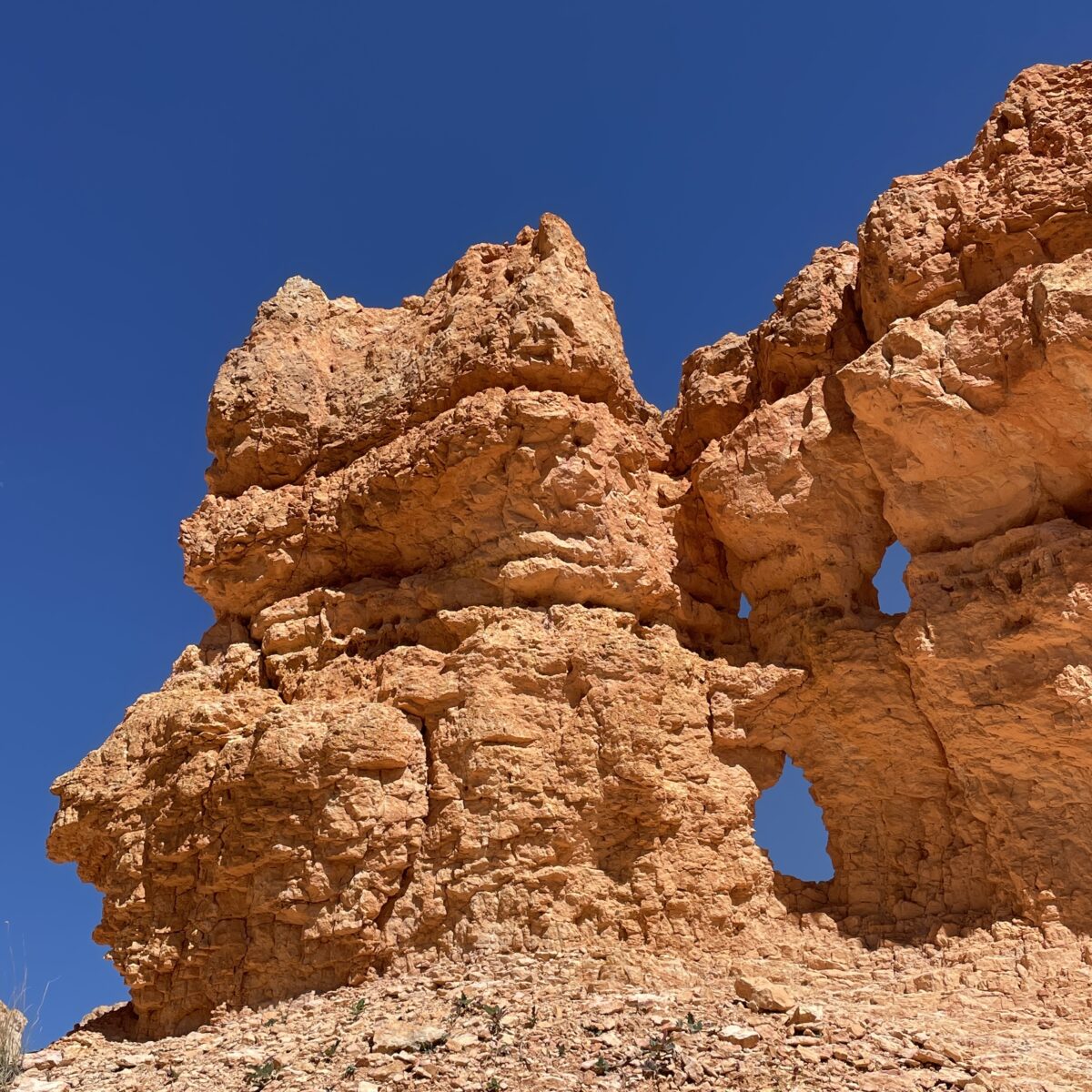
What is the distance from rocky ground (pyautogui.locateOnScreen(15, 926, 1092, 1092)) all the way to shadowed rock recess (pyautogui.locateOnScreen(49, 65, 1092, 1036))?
0.40 metres

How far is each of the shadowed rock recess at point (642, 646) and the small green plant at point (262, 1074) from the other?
1.65 metres

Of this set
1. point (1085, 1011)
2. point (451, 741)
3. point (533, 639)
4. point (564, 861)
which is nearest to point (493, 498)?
point (533, 639)

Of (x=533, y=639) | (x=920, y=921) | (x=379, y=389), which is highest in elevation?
(x=379, y=389)

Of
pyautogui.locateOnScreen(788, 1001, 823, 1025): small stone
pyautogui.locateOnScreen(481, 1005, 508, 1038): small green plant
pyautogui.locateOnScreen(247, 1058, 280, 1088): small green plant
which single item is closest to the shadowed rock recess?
pyautogui.locateOnScreen(481, 1005, 508, 1038): small green plant

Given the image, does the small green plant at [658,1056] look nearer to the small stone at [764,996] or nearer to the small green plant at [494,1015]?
the small stone at [764,996]

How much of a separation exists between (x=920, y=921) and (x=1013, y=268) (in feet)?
21.2

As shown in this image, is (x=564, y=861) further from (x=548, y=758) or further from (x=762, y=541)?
(x=762, y=541)

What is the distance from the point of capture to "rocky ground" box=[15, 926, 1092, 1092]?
7473mm

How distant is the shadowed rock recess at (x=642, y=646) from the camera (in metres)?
10.1

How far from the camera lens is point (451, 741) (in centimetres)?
1075

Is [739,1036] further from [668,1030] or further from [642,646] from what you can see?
[642,646]

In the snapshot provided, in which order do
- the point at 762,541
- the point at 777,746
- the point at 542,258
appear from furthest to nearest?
1. the point at 542,258
2. the point at 762,541
3. the point at 777,746

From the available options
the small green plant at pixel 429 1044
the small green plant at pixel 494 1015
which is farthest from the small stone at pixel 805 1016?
the small green plant at pixel 429 1044

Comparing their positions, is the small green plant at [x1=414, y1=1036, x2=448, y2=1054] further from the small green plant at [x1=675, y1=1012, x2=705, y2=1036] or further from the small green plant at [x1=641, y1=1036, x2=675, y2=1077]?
the small green plant at [x1=675, y1=1012, x2=705, y2=1036]
